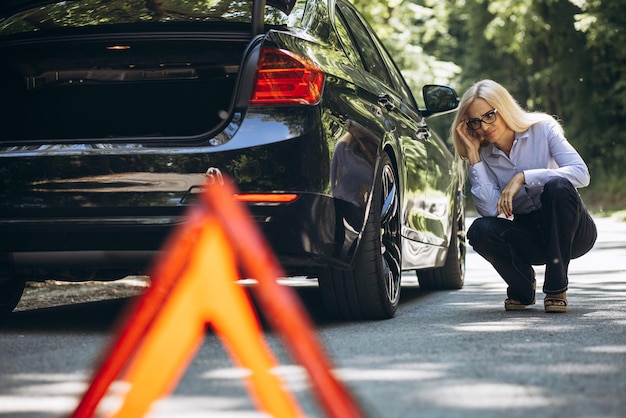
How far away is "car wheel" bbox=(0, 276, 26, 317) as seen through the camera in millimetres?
6664

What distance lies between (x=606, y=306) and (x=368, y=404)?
3.37m

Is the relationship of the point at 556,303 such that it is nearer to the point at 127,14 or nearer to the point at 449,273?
the point at 449,273

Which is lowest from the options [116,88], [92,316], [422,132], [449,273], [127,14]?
[449,273]

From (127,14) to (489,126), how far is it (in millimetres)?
2129

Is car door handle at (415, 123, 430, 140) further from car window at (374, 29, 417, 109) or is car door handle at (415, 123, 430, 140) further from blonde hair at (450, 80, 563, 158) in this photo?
blonde hair at (450, 80, 563, 158)

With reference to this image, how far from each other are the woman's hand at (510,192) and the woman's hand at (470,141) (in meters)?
0.35

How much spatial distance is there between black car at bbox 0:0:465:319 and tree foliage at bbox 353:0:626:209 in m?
23.2

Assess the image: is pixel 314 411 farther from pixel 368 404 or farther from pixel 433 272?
pixel 433 272


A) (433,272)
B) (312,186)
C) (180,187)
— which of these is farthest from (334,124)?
(433,272)

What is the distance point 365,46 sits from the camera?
7000mm

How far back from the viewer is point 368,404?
380cm

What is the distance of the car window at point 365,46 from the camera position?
6777 millimetres

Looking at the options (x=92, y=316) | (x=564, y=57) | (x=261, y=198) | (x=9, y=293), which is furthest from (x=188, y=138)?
(x=564, y=57)

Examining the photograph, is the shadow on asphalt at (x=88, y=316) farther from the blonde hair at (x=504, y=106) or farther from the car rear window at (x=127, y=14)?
the car rear window at (x=127, y=14)
